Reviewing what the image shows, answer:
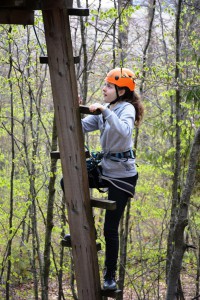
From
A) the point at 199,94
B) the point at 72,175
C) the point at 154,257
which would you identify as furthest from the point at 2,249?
the point at 72,175

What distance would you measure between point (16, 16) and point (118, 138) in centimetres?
119

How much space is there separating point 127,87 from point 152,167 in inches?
173

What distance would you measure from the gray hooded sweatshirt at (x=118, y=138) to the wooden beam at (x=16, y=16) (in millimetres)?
950

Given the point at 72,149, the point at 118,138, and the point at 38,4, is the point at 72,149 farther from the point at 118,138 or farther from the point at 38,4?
the point at 38,4

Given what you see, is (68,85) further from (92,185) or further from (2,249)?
(2,249)

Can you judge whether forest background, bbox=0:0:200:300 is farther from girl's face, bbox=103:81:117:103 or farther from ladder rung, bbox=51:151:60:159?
ladder rung, bbox=51:151:60:159

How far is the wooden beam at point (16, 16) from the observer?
309 centimetres

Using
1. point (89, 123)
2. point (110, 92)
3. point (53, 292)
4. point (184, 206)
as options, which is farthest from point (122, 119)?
point (53, 292)

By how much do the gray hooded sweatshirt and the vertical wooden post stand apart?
0.19m

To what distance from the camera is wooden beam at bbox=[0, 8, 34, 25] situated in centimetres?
309

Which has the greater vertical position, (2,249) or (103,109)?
(103,109)

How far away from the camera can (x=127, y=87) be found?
3.44 meters

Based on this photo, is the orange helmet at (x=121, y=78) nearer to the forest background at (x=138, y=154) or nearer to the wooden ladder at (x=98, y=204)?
the wooden ladder at (x=98, y=204)

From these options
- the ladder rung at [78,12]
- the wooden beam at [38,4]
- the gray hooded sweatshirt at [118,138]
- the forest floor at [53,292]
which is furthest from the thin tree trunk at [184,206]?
the forest floor at [53,292]
